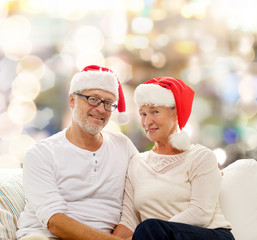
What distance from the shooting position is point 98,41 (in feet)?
9.33

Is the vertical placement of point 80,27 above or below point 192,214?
above

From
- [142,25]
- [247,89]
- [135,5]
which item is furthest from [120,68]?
[247,89]

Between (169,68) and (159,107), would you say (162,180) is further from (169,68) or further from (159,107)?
(169,68)

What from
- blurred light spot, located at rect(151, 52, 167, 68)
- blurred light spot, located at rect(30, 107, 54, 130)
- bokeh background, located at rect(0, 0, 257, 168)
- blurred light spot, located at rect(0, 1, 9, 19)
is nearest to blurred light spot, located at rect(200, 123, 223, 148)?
bokeh background, located at rect(0, 0, 257, 168)

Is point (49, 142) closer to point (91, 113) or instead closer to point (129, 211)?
point (91, 113)

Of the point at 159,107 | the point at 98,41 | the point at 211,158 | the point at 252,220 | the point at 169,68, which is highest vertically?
the point at 98,41

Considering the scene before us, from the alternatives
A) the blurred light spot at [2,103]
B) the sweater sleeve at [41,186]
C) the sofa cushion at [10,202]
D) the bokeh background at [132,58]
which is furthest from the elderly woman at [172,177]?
the blurred light spot at [2,103]

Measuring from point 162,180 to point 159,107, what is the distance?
335 mm

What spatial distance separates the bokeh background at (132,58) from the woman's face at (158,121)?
1.07m

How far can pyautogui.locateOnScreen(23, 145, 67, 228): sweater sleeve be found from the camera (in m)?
1.53

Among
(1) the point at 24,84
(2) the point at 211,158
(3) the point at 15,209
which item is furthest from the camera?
(1) the point at 24,84

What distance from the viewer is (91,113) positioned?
5.78 ft

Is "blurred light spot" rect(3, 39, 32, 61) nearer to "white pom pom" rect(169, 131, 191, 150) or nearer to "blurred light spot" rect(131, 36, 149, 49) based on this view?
"blurred light spot" rect(131, 36, 149, 49)

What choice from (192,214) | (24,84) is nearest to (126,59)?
(24,84)
